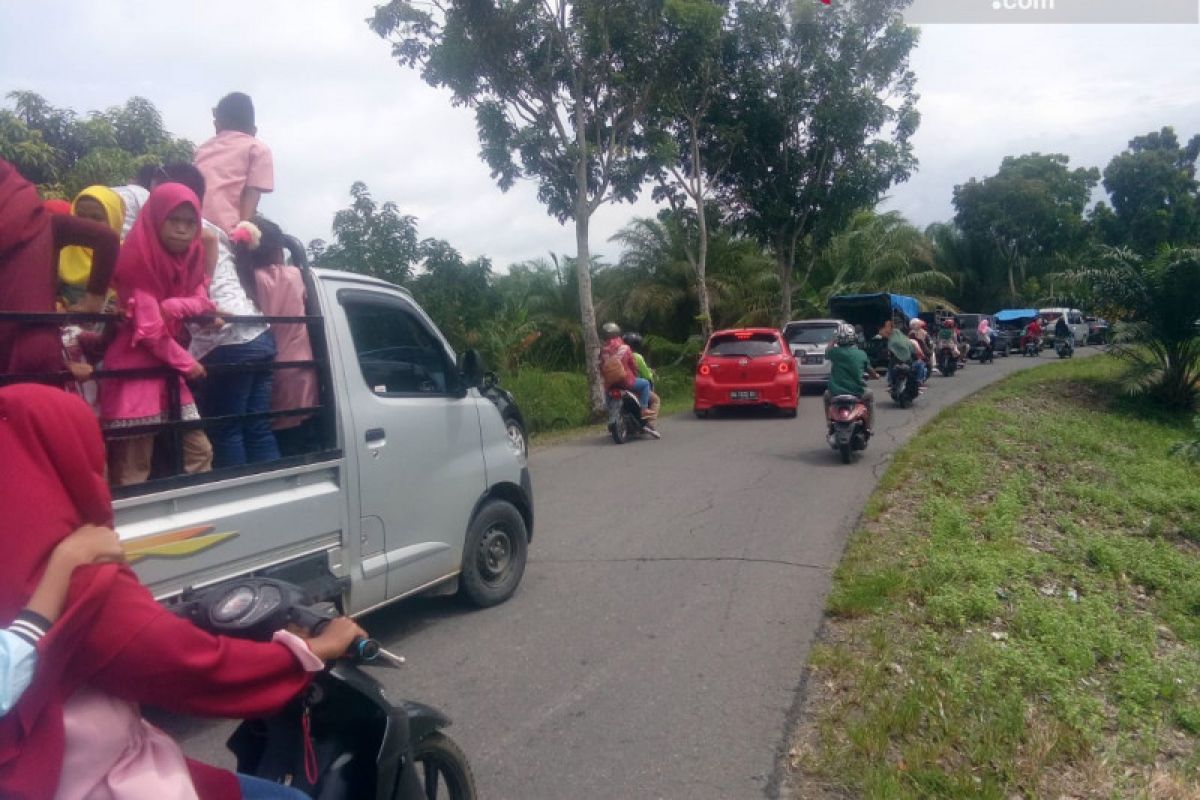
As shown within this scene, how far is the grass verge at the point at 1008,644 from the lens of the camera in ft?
12.8

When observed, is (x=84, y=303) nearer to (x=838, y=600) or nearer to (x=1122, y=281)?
(x=838, y=600)

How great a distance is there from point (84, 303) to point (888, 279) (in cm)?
3152

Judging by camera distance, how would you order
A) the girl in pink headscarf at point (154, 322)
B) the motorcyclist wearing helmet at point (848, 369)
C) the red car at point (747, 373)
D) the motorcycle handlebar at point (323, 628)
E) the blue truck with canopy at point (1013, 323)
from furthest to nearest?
the blue truck with canopy at point (1013, 323) → the red car at point (747, 373) → the motorcyclist wearing helmet at point (848, 369) → the girl in pink headscarf at point (154, 322) → the motorcycle handlebar at point (323, 628)

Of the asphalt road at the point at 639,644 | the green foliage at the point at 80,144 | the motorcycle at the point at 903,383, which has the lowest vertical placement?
the asphalt road at the point at 639,644

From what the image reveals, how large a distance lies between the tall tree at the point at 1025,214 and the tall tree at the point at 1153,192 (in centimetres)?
151

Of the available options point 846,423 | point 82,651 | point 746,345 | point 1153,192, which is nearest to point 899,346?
point 746,345

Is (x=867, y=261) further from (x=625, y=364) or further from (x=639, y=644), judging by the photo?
(x=639, y=644)

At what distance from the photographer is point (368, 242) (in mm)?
15422

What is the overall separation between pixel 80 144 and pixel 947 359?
67.5ft

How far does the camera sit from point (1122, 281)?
17.6m

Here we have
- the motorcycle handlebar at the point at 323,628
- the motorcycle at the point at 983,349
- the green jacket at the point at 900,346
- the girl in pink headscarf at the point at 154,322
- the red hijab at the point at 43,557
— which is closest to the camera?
the red hijab at the point at 43,557

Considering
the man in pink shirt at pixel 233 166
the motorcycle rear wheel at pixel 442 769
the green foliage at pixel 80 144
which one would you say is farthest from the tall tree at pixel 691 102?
the motorcycle rear wheel at pixel 442 769

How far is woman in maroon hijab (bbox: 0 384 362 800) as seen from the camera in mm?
1663

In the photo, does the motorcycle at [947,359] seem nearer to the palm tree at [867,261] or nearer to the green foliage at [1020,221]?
the palm tree at [867,261]
